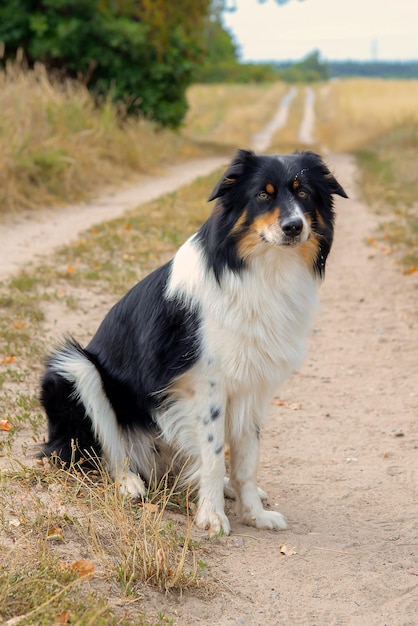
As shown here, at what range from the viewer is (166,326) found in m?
3.87

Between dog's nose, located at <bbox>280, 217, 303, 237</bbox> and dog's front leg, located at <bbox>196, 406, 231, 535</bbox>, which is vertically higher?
dog's nose, located at <bbox>280, 217, 303, 237</bbox>

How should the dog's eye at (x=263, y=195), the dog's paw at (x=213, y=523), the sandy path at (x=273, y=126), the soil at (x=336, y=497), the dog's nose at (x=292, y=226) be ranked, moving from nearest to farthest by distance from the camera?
the soil at (x=336, y=497) < the dog's nose at (x=292, y=226) < the dog's eye at (x=263, y=195) < the dog's paw at (x=213, y=523) < the sandy path at (x=273, y=126)

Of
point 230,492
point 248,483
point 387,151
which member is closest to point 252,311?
point 248,483

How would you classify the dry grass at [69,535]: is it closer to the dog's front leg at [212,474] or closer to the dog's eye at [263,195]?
the dog's front leg at [212,474]

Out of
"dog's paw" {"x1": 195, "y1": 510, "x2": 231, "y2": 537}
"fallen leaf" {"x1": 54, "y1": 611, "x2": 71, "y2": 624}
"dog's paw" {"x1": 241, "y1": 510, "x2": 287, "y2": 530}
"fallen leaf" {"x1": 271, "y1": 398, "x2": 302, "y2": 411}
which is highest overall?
"fallen leaf" {"x1": 54, "y1": 611, "x2": 71, "y2": 624}

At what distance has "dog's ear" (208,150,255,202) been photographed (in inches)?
145

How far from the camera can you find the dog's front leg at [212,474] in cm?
382

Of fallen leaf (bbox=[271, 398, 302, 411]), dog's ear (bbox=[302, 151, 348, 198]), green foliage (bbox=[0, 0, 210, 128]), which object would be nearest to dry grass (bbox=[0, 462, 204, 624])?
dog's ear (bbox=[302, 151, 348, 198])

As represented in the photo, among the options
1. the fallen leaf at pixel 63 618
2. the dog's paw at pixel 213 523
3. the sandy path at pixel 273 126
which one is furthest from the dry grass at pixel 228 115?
the fallen leaf at pixel 63 618

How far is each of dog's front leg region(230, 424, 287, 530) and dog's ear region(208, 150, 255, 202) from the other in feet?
4.02

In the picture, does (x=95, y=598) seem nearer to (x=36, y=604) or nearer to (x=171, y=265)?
(x=36, y=604)

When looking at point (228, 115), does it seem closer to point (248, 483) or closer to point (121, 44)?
point (121, 44)

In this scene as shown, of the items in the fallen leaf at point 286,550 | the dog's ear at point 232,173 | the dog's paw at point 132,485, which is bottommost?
the fallen leaf at point 286,550

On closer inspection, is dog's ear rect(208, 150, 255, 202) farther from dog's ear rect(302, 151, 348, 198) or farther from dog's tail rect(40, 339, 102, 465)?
dog's tail rect(40, 339, 102, 465)
